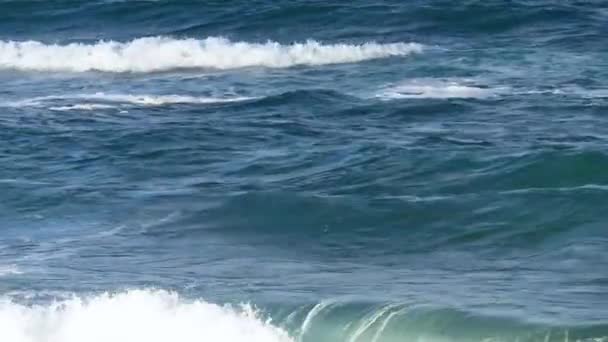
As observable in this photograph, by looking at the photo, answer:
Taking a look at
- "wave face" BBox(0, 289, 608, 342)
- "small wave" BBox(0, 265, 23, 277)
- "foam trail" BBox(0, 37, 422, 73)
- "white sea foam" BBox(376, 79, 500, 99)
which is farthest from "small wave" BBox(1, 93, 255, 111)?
"wave face" BBox(0, 289, 608, 342)

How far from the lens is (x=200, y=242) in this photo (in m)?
15.4

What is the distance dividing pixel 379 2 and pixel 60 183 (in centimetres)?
1503

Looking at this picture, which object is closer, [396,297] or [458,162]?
[396,297]

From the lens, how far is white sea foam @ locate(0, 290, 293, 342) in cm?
1187

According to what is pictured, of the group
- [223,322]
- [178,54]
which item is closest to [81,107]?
[178,54]

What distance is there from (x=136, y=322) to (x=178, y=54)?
709 inches

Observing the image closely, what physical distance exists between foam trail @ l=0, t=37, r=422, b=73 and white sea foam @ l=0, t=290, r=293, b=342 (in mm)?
15476

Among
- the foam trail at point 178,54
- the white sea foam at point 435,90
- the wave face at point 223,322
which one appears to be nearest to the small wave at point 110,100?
the white sea foam at point 435,90

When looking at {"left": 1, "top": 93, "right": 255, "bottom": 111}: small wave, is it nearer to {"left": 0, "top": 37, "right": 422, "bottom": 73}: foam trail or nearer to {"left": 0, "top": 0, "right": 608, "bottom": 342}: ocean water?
{"left": 0, "top": 0, "right": 608, "bottom": 342}: ocean water

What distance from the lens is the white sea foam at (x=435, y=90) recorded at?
22469 mm

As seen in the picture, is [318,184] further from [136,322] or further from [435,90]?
[435,90]

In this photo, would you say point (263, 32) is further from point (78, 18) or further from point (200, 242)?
point (200, 242)

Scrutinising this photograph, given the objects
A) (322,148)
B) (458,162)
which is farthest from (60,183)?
(458,162)

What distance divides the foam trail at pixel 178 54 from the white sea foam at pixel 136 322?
1548 cm
